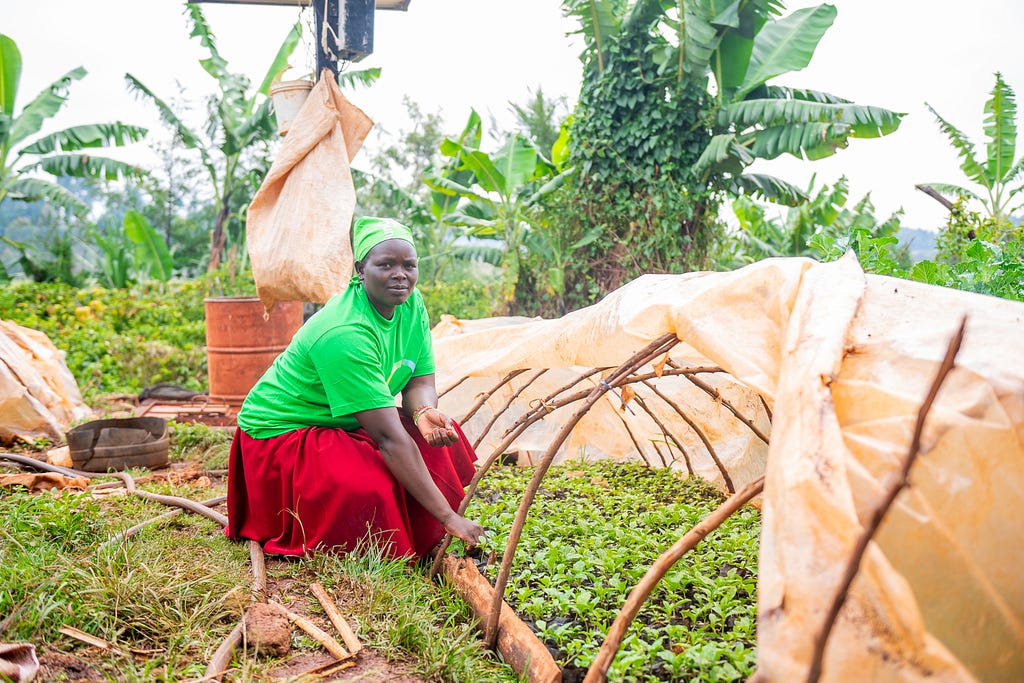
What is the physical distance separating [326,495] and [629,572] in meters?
1.14

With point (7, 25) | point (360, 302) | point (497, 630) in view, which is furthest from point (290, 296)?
point (7, 25)

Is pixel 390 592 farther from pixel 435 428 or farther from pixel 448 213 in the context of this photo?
pixel 448 213

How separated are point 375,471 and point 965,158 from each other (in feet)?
27.9

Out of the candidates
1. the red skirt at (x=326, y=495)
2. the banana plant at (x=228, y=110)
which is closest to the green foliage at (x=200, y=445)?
the red skirt at (x=326, y=495)

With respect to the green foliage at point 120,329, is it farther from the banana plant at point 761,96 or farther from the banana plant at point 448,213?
the banana plant at point 761,96

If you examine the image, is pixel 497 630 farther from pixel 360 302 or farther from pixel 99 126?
pixel 99 126

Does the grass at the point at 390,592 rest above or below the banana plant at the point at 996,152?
below

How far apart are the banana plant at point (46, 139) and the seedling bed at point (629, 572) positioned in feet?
29.1

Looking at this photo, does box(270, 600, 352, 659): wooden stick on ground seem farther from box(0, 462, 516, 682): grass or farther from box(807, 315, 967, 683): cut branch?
box(807, 315, 967, 683): cut branch

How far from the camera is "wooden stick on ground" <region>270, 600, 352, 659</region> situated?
2143 millimetres

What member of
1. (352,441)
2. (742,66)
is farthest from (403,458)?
(742,66)

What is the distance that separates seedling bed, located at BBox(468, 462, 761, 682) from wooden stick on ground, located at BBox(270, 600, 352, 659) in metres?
0.59

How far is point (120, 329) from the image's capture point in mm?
9281

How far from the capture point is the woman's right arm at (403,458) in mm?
2713
